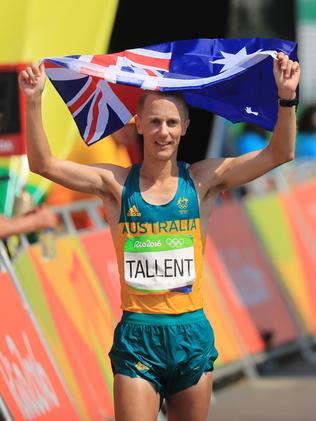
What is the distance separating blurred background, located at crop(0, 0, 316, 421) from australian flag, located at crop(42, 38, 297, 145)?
58.1 inches

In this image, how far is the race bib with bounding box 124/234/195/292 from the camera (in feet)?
18.7

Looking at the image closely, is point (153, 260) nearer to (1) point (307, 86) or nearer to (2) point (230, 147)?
(2) point (230, 147)

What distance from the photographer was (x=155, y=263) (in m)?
5.71

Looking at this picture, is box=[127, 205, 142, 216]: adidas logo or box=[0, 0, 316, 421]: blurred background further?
box=[0, 0, 316, 421]: blurred background

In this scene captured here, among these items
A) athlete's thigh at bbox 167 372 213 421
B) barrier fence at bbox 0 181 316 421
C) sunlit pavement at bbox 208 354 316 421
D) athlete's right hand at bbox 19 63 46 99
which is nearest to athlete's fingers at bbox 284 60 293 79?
athlete's right hand at bbox 19 63 46 99

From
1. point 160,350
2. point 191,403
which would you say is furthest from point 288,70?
point 191,403

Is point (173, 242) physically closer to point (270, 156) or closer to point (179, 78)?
point (270, 156)

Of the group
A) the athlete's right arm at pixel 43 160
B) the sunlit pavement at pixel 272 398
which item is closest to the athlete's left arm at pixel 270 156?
the athlete's right arm at pixel 43 160

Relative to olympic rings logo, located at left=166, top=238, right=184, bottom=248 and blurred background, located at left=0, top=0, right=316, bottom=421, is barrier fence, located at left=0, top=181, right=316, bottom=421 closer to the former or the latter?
blurred background, located at left=0, top=0, right=316, bottom=421

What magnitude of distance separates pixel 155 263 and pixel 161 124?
61 cm

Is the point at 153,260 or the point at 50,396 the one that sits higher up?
the point at 153,260

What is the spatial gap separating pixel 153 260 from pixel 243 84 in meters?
0.96

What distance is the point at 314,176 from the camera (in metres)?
13.2

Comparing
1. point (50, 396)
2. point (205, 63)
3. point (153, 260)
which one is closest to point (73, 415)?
point (50, 396)
